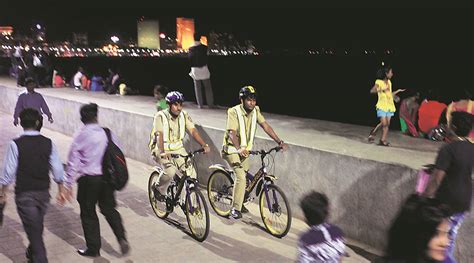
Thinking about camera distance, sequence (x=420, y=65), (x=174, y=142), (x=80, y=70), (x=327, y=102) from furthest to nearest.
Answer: (x=420, y=65) → (x=327, y=102) → (x=80, y=70) → (x=174, y=142)

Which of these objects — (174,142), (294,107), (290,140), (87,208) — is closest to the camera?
(87,208)

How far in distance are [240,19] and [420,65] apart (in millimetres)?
19170

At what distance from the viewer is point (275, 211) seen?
6.66m

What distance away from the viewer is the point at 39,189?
16.2 feet

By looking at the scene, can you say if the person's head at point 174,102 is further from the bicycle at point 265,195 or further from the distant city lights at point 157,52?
the distant city lights at point 157,52

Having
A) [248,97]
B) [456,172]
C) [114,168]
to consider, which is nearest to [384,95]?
[248,97]

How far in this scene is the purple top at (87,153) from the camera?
216 inches

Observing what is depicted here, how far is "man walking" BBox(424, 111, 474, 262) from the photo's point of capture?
4.40 metres

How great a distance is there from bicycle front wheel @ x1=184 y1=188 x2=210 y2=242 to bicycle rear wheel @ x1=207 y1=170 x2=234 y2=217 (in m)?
0.72

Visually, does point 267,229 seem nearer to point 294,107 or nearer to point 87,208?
point 87,208

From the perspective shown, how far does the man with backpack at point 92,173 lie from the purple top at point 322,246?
2.76 metres

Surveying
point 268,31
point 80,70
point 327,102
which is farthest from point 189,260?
point 268,31

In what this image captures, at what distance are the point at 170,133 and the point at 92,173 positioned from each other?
1582 millimetres

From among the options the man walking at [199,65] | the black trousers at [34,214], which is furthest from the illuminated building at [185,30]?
the black trousers at [34,214]
